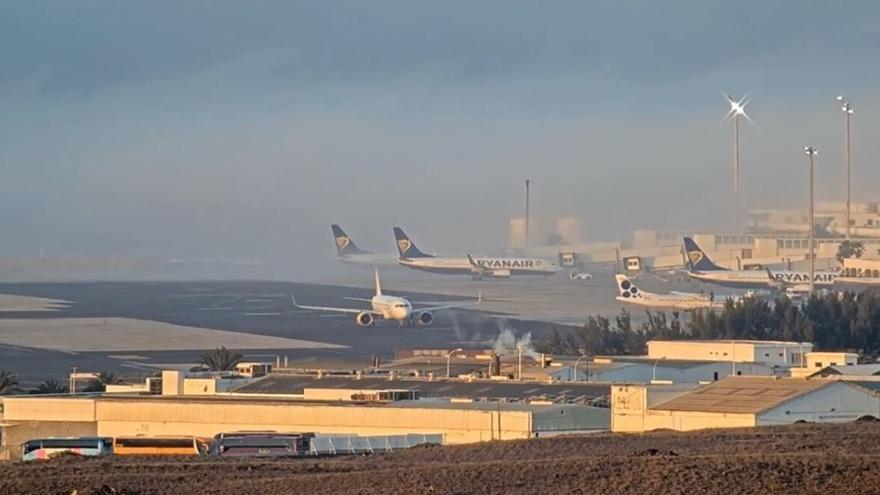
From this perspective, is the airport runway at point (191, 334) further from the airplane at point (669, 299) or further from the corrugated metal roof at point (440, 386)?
the corrugated metal roof at point (440, 386)

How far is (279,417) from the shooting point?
175 ft

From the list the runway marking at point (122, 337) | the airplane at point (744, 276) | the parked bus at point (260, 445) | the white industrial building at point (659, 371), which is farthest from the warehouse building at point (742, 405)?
the airplane at point (744, 276)

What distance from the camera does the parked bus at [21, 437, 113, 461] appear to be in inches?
1537

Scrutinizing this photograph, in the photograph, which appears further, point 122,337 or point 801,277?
point 801,277

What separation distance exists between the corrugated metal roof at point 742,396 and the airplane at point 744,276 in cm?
10114

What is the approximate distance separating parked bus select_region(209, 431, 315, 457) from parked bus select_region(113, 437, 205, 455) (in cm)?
38

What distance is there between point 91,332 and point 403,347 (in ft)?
81.3

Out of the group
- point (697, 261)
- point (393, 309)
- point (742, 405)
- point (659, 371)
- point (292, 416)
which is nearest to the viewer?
point (742, 405)

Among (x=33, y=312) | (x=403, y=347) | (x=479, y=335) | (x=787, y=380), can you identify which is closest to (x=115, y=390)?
(x=787, y=380)

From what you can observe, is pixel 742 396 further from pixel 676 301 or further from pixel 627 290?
pixel 627 290

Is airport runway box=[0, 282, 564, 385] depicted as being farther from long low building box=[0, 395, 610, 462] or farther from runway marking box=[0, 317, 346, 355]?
long low building box=[0, 395, 610, 462]

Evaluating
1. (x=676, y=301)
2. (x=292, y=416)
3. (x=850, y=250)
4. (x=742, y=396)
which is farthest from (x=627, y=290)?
(x=742, y=396)

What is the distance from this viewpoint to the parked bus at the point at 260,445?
40094mm

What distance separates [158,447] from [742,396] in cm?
1618
